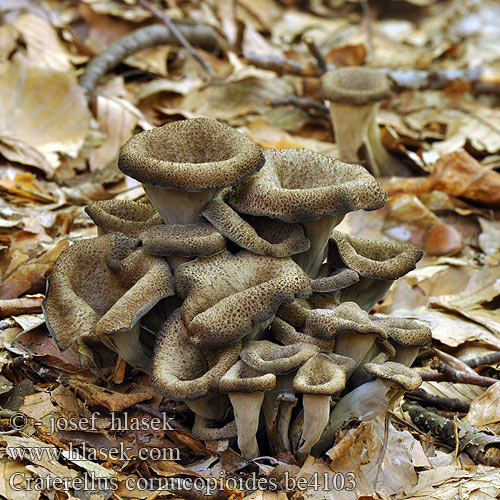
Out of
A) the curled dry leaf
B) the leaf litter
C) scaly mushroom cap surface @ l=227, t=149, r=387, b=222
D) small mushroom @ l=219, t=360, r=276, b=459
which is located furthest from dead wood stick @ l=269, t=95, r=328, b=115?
small mushroom @ l=219, t=360, r=276, b=459

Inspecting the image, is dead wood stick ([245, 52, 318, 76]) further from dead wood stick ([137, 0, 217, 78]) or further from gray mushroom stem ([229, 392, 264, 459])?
gray mushroom stem ([229, 392, 264, 459])

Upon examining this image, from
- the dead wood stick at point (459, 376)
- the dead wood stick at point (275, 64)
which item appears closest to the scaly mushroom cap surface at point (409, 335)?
the dead wood stick at point (459, 376)

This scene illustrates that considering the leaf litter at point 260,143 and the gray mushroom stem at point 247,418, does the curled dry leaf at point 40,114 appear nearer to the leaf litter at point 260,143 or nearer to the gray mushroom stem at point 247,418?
the leaf litter at point 260,143

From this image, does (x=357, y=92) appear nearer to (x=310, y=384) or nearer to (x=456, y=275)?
(x=456, y=275)

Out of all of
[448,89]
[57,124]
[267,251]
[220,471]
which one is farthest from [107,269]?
[448,89]

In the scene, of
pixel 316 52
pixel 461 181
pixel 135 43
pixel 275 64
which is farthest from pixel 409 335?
pixel 135 43

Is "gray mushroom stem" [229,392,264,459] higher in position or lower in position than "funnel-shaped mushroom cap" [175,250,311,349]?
lower
